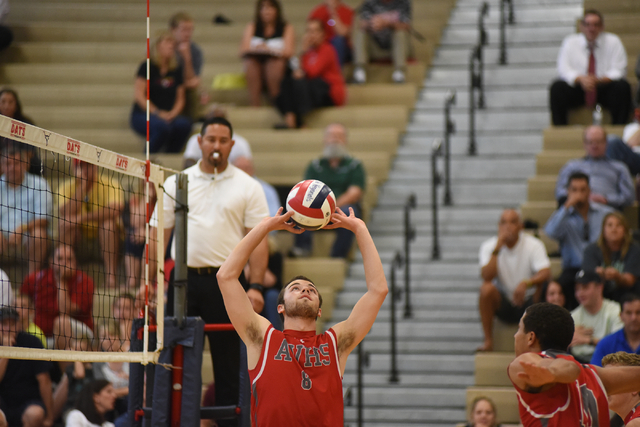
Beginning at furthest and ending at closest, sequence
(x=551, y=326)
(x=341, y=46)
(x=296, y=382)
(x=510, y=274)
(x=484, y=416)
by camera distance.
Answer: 1. (x=341, y=46)
2. (x=510, y=274)
3. (x=484, y=416)
4. (x=296, y=382)
5. (x=551, y=326)

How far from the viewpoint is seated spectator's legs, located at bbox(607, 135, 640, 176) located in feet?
34.2

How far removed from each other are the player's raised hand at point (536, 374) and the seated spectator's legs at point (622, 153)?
21.6ft

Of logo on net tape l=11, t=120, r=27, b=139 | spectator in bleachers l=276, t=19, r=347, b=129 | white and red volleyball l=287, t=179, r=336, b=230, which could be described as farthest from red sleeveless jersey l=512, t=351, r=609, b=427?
spectator in bleachers l=276, t=19, r=347, b=129

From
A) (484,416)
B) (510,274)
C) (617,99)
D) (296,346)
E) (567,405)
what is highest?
(617,99)

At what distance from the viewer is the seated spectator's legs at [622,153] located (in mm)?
10430

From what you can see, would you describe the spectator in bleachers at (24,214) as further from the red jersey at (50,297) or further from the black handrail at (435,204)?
the black handrail at (435,204)

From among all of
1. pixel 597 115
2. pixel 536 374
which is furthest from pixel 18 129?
pixel 597 115

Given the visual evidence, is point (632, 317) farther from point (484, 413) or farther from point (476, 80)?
point (476, 80)

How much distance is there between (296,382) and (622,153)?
6.82 m

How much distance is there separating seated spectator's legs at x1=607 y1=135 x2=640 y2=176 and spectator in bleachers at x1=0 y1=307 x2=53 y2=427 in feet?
21.7

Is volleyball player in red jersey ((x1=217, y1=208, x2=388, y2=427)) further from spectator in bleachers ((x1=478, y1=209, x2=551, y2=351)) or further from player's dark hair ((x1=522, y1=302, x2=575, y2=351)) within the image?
spectator in bleachers ((x1=478, y1=209, x2=551, y2=351))

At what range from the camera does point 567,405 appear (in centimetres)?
454

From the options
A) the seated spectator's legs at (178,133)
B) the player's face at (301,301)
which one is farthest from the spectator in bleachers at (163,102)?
the player's face at (301,301)

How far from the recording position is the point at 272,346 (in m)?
5.01
